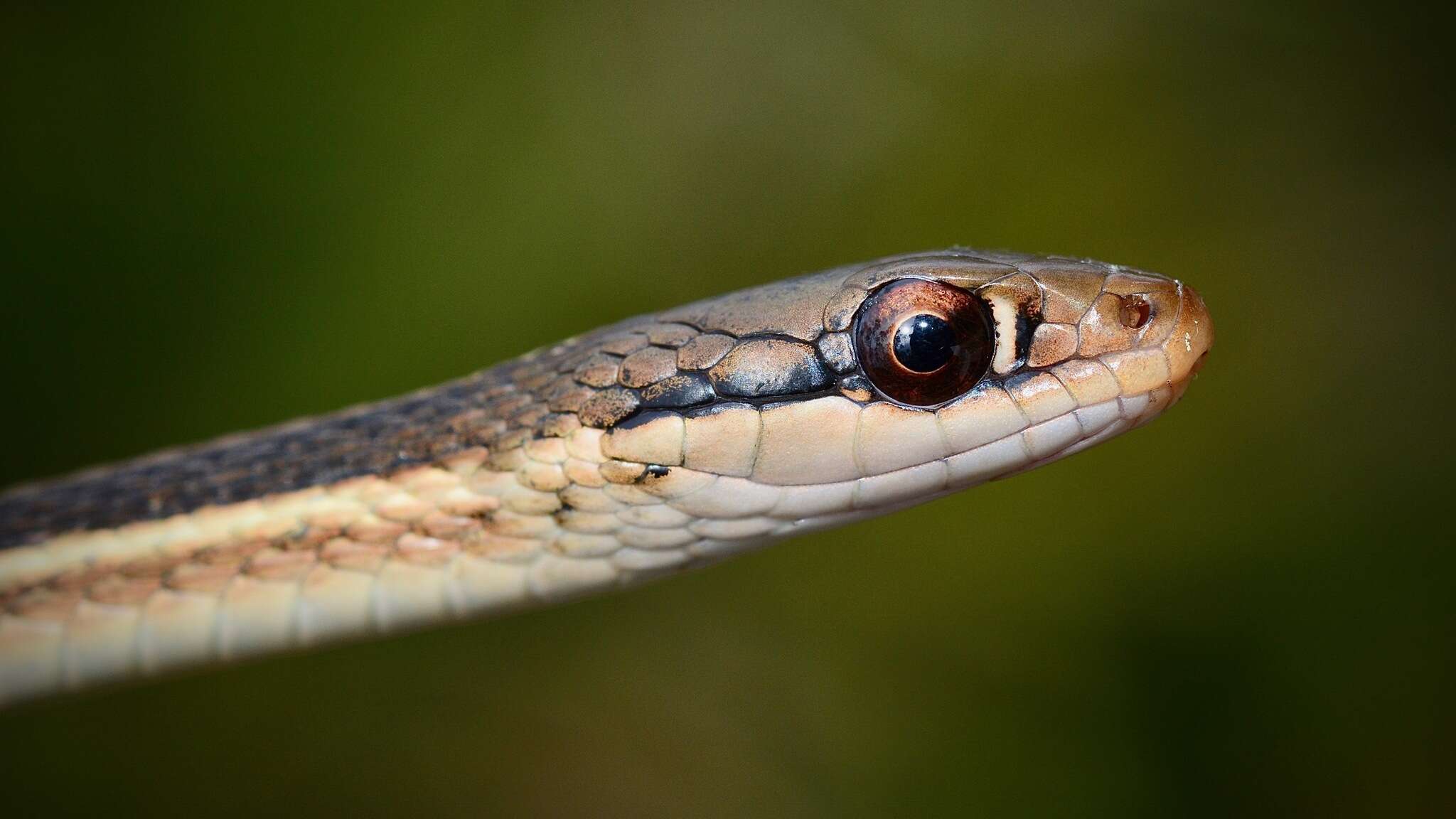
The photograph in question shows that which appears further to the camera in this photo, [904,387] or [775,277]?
[775,277]

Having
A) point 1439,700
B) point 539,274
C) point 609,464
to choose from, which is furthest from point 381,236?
point 1439,700

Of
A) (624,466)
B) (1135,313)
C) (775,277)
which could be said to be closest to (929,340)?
(1135,313)

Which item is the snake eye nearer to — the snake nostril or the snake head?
the snake head

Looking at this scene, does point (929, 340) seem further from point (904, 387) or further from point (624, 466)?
point (624, 466)

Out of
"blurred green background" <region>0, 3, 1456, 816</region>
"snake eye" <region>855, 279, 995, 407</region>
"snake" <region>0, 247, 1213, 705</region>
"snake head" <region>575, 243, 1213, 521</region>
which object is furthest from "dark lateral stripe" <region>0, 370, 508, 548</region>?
"blurred green background" <region>0, 3, 1456, 816</region>

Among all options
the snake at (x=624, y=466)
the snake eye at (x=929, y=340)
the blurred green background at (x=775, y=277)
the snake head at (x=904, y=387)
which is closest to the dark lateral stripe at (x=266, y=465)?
the snake at (x=624, y=466)

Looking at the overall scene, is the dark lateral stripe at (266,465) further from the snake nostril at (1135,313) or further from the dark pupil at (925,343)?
the snake nostril at (1135,313)

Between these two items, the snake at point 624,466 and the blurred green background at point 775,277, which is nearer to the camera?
the snake at point 624,466
